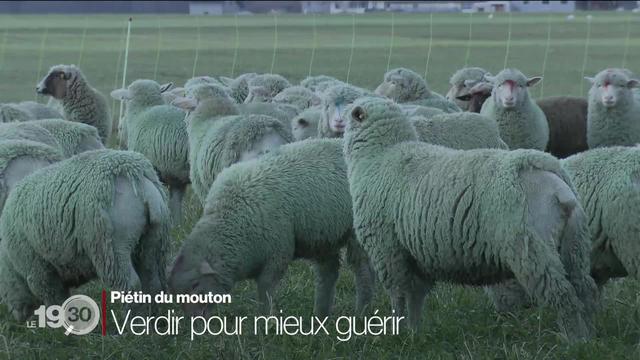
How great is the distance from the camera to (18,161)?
232 inches

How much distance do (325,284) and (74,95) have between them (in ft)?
15.4

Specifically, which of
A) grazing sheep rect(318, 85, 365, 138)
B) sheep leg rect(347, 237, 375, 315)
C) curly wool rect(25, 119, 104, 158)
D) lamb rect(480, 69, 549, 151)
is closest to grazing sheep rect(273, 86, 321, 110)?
lamb rect(480, 69, 549, 151)

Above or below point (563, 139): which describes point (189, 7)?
A: below

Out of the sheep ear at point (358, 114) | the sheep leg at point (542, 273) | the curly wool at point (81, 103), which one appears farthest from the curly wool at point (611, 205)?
the curly wool at point (81, 103)

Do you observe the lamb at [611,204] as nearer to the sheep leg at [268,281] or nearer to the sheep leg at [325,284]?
the sheep leg at [325,284]

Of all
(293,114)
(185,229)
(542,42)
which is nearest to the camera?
(185,229)

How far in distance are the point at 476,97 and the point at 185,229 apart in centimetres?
344

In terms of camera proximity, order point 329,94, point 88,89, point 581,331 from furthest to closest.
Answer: point 88,89 → point 329,94 → point 581,331

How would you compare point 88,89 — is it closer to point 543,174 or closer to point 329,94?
point 329,94

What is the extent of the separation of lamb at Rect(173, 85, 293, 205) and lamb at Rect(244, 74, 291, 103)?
4.19 feet

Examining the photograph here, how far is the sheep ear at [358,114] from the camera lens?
18.1ft

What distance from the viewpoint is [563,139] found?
9.90 metres

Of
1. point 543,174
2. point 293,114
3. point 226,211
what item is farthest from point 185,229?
point 543,174

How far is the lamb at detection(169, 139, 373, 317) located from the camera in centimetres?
544
